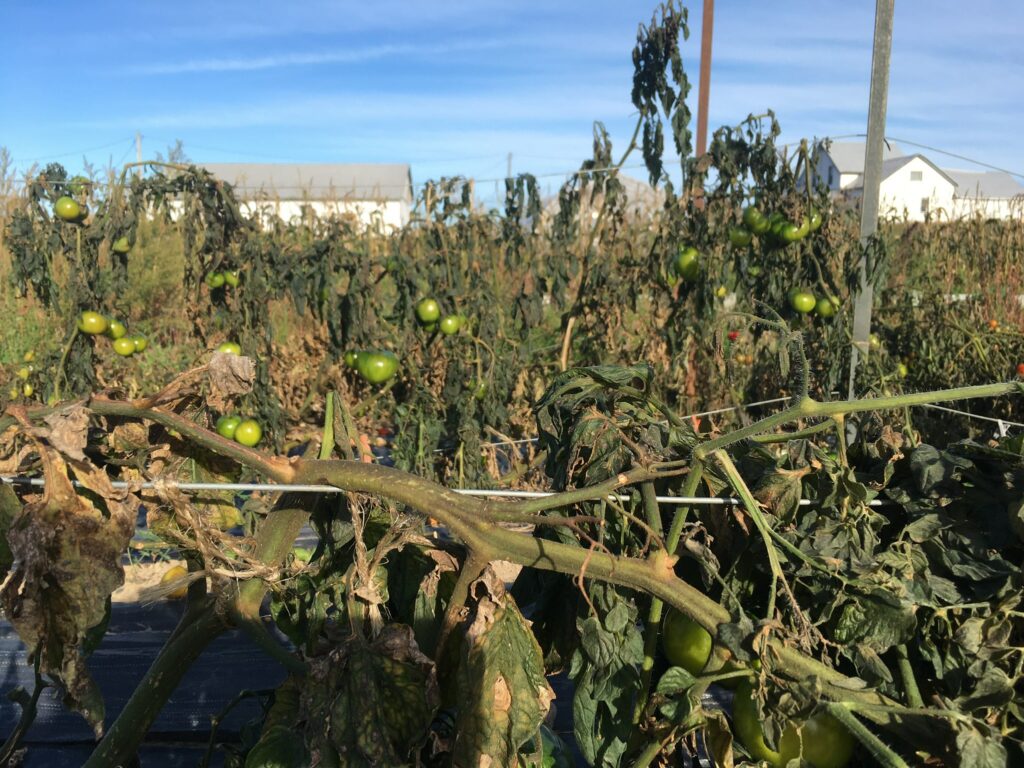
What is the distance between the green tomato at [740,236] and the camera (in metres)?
3.75

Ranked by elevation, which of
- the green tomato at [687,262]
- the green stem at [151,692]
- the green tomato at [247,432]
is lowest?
the green tomato at [247,432]

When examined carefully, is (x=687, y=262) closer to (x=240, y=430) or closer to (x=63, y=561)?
(x=240, y=430)

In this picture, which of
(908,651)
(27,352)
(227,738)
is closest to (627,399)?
(908,651)

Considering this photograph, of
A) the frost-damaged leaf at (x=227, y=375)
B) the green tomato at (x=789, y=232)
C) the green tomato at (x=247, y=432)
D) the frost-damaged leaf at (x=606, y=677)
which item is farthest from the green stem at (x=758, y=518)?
the green tomato at (x=789, y=232)

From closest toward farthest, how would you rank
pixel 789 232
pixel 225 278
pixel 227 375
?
pixel 227 375
pixel 789 232
pixel 225 278

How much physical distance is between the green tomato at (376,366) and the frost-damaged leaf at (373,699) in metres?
2.89

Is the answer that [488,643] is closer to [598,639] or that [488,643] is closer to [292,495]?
[598,639]

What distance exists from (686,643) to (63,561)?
23.6 inches

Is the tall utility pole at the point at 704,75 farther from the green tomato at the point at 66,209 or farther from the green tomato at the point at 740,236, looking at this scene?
the green tomato at the point at 66,209

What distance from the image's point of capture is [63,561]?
78 cm

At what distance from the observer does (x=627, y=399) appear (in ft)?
3.18

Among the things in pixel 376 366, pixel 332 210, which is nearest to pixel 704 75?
pixel 332 210

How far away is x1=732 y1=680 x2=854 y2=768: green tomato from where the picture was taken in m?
0.77

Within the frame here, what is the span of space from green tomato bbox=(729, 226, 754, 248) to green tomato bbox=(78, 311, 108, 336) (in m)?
2.83
